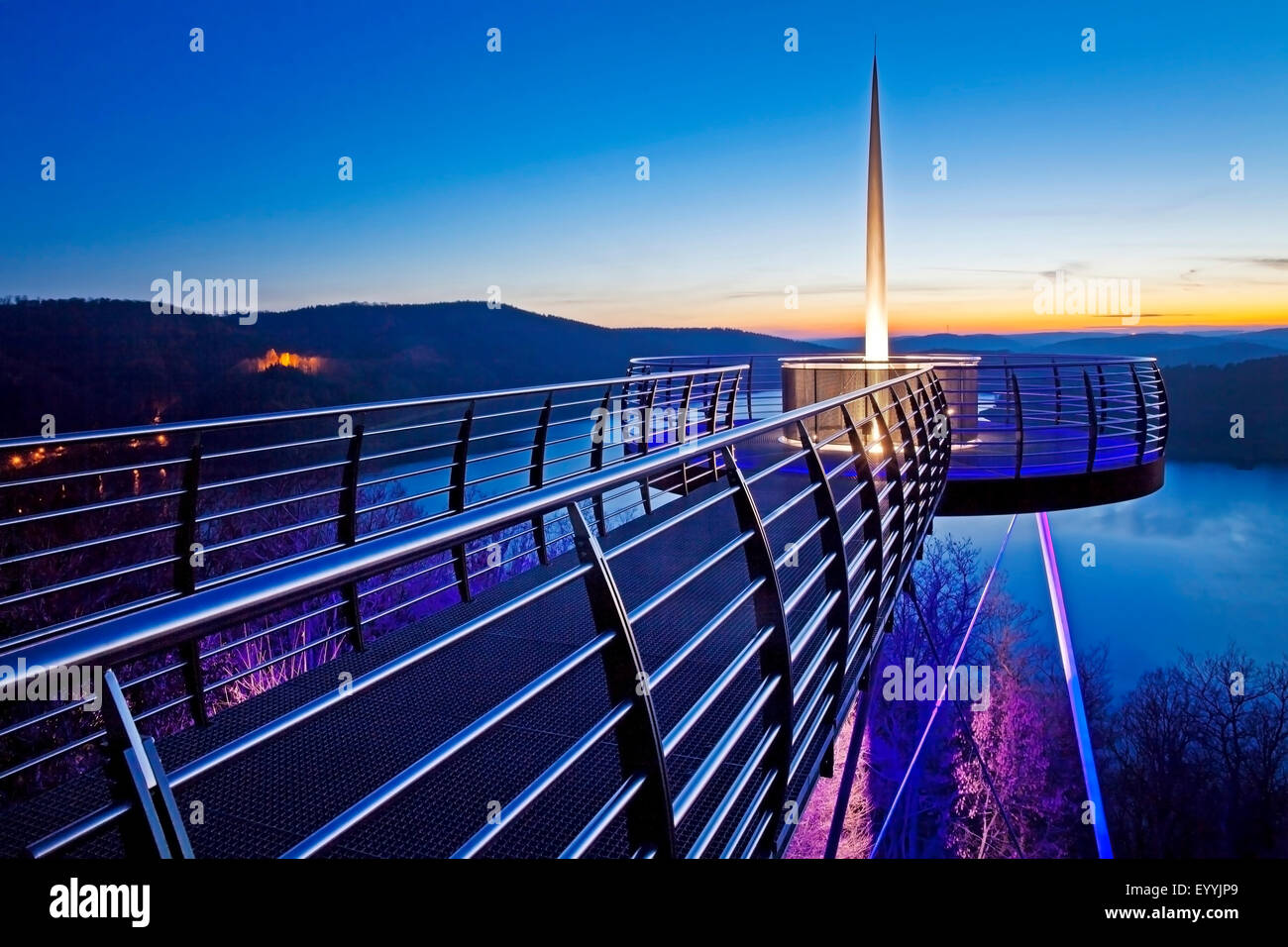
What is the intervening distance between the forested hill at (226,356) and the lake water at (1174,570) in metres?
23.5

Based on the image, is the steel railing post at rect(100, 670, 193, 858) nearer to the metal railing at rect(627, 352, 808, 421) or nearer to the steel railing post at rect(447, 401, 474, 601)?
the steel railing post at rect(447, 401, 474, 601)

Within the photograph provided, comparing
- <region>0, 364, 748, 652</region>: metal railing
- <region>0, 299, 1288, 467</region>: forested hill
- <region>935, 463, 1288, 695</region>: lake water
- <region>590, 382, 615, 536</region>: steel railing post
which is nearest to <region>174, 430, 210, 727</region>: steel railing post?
<region>0, 364, 748, 652</region>: metal railing

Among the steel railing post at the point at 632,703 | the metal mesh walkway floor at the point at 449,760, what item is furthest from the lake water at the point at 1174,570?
the steel railing post at the point at 632,703

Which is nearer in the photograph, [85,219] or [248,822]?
[248,822]

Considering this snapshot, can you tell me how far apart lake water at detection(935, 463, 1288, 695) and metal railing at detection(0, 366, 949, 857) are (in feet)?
105

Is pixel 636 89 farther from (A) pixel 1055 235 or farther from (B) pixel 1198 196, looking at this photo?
(B) pixel 1198 196

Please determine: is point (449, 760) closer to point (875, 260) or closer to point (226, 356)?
point (875, 260)

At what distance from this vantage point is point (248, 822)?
2455mm

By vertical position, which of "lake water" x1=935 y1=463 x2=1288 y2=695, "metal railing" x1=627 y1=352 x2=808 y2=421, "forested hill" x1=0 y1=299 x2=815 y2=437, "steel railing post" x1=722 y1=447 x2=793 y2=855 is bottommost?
"lake water" x1=935 y1=463 x2=1288 y2=695

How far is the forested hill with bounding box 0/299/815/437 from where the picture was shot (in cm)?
2391

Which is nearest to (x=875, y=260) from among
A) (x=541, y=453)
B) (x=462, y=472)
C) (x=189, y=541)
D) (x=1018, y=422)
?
(x=1018, y=422)

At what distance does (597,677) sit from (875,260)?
539 inches

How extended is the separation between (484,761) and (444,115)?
24996 mm
